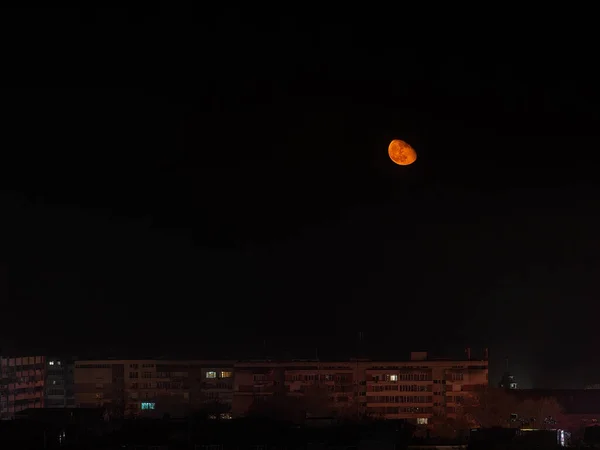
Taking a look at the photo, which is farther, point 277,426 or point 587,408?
point 587,408

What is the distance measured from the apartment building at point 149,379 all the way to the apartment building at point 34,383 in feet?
7.08

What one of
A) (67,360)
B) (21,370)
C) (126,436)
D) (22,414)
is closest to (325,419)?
(126,436)

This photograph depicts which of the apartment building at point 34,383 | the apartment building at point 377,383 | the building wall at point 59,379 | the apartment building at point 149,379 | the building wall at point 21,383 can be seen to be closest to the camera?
the apartment building at point 377,383

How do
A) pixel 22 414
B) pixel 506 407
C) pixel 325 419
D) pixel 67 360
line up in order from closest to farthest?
pixel 325 419, pixel 22 414, pixel 506 407, pixel 67 360

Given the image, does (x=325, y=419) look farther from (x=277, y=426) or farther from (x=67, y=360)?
(x=67, y=360)

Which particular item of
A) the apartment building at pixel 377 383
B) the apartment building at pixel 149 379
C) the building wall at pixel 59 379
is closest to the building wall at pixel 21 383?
the building wall at pixel 59 379

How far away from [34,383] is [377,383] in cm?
1291

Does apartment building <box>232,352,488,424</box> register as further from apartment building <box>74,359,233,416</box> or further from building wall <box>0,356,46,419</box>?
building wall <box>0,356,46,419</box>

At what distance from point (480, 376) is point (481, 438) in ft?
57.2

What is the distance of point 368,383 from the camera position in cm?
3781

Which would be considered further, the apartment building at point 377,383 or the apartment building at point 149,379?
the apartment building at point 149,379

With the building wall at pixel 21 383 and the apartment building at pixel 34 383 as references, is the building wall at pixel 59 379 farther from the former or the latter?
the building wall at pixel 21 383

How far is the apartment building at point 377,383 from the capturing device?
37.0m

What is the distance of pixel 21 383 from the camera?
42.3m
